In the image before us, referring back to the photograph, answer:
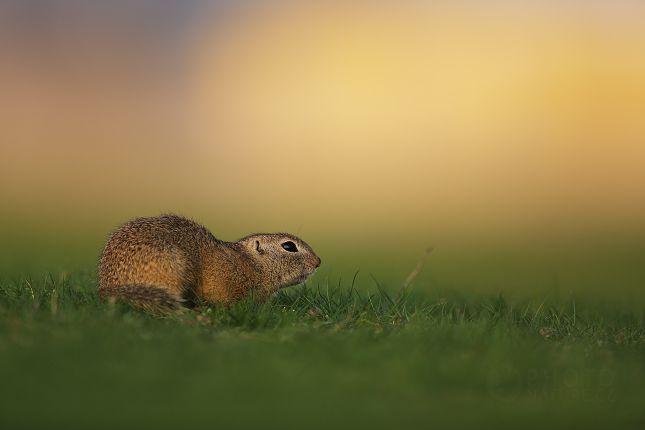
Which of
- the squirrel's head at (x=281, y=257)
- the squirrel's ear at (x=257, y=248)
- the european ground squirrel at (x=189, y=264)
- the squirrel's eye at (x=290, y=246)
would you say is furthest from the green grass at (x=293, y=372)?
the squirrel's eye at (x=290, y=246)

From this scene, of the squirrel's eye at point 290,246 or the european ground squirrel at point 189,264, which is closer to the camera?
the european ground squirrel at point 189,264

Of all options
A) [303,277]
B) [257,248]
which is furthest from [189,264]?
[303,277]

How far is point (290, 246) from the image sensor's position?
7633mm

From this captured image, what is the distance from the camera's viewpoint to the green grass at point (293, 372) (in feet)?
11.2

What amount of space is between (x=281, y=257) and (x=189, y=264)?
1.46 metres

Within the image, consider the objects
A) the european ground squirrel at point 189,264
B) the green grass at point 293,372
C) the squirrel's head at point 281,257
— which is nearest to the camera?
the green grass at point 293,372

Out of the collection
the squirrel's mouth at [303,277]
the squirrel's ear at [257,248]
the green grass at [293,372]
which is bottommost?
the squirrel's mouth at [303,277]

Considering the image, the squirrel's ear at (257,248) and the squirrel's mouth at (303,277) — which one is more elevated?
the squirrel's ear at (257,248)

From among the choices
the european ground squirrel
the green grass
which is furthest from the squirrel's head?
the green grass

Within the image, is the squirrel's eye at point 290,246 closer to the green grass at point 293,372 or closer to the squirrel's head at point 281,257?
the squirrel's head at point 281,257

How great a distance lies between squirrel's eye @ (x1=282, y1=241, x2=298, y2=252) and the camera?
7.60 metres

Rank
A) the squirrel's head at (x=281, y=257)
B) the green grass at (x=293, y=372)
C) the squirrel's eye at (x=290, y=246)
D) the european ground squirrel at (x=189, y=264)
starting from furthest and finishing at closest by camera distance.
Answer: the squirrel's eye at (x=290, y=246)
the squirrel's head at (x=281, y=257)
the european ground squirrel at (x=189, y=264)
the green grass at (x=293, y=372)

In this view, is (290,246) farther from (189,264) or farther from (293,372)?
(293,372)

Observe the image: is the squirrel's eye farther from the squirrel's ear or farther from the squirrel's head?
the squirrel's ear
